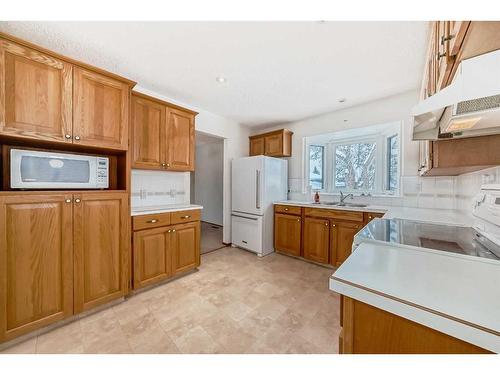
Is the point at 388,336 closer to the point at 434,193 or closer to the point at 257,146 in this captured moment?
the point at 434,193

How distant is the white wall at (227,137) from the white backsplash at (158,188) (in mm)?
849

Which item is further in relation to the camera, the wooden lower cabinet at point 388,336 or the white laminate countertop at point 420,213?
the white laminate countertop at point 420,213

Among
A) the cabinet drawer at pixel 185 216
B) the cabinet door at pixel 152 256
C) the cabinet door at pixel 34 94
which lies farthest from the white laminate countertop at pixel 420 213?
the cabinet door at pixel 34 94

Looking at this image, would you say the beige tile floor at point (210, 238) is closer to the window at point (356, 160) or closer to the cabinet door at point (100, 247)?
the cabinet door at point (100, 247)

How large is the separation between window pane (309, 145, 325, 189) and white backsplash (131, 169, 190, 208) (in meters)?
2.08

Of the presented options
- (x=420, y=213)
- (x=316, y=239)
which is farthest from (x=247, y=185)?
(x=420, y=213)

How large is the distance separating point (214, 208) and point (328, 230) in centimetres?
349

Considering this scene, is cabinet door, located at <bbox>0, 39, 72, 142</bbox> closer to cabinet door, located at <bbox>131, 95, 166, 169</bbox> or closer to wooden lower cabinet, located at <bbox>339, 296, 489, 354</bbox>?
cabinet door, located at <bbox>131, 95, 166, 169</bbox>

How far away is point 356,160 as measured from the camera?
3.14m

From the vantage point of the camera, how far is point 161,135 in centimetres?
232

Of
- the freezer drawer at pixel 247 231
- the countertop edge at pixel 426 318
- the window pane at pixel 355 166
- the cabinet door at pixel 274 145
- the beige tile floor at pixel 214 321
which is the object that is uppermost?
the cabinet door at pixel 274 145

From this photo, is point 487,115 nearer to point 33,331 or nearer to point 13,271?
point 13,271

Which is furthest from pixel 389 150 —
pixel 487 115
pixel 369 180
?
pixel 487 115

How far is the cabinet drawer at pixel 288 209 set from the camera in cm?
300
